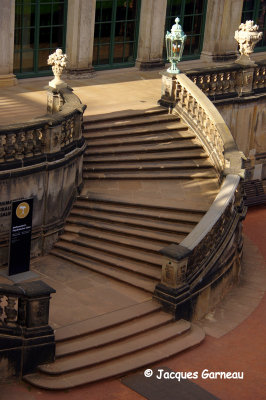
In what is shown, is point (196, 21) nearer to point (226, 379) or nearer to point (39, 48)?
point (39, 48)

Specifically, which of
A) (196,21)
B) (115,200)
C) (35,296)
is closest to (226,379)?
(35,296)

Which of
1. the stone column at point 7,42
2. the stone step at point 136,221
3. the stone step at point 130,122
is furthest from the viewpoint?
the stone column at point 7,42

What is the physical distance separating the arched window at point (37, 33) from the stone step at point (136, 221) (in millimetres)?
8001

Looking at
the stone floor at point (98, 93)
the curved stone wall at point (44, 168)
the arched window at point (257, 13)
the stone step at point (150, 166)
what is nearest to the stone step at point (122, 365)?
the curved stone wall at point (44, 168)

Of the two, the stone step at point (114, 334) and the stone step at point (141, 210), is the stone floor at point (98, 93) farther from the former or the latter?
the stone step at point (114, 334)

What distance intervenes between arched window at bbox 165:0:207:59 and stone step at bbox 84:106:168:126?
22.6 ft

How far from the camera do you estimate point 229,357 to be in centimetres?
2294

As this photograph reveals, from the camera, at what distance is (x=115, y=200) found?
26.7 meters

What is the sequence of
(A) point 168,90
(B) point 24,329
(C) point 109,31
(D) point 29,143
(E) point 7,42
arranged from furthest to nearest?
(C) point 109,31 < (E) point 7,42 < (A) point 168,90 < (D) point 29,143 < (B) point 24,329

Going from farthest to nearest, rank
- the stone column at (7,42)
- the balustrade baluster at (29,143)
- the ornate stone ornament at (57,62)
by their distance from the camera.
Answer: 1. the stone column at (7,42)
2. the ornate stone ornament at (57,62)
3. the balustrade baluster at (29,143)

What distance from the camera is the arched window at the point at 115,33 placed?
34812mm

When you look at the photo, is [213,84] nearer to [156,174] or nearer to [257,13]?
[156,174]

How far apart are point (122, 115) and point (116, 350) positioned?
9.79 meters

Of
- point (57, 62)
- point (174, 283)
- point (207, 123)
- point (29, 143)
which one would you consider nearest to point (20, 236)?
point (29, 143)
